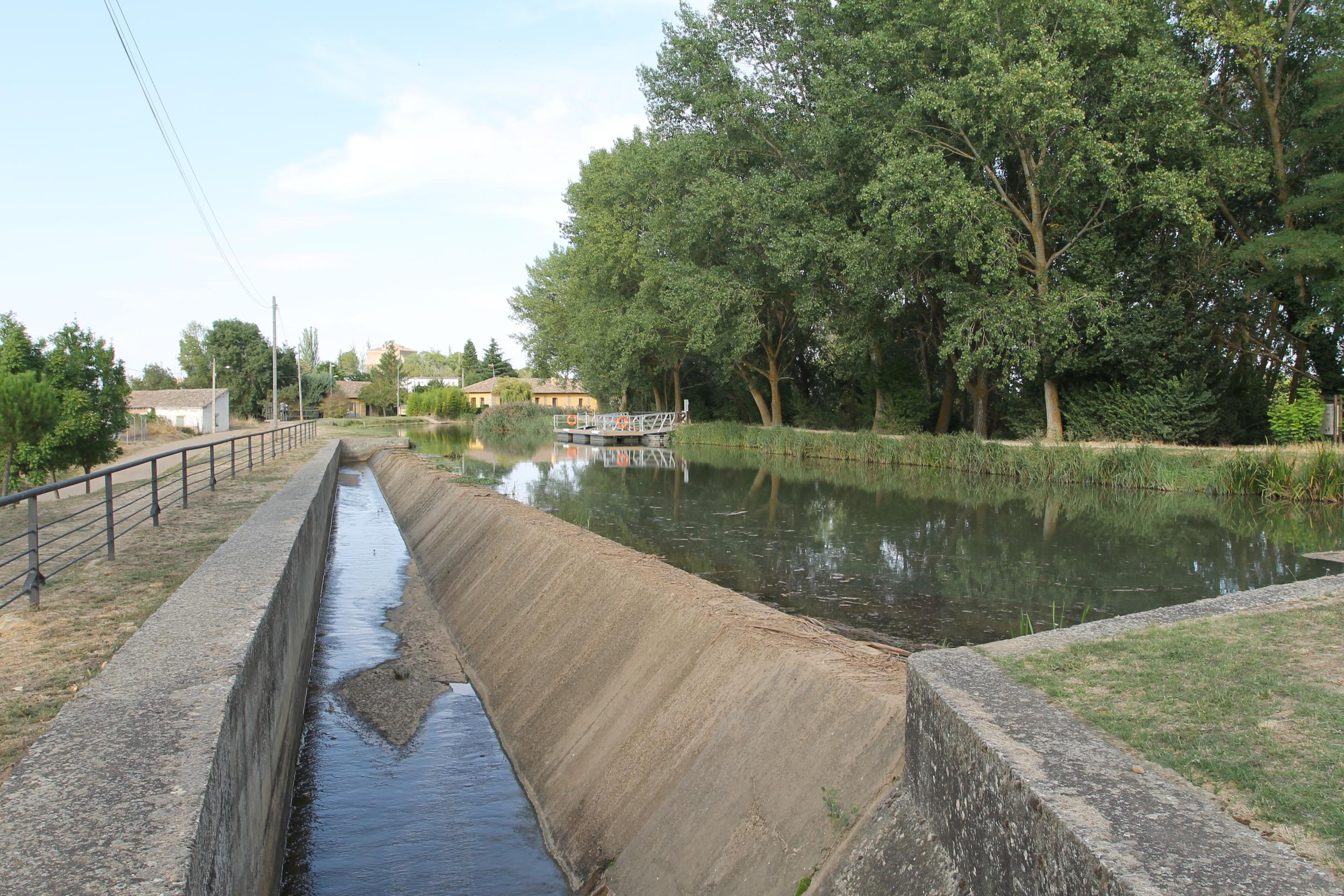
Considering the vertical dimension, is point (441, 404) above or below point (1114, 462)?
above

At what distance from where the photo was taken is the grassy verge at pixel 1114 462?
66.2 feet

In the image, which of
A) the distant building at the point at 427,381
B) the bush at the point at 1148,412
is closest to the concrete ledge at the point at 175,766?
the bush at the point at 1148,412

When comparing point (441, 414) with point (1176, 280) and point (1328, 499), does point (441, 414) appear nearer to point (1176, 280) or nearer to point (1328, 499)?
point (1176, 280)

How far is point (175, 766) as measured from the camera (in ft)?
11.6

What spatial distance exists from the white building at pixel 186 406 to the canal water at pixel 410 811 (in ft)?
201

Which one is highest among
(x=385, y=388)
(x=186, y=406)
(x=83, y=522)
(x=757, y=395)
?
(x=385, y=388)

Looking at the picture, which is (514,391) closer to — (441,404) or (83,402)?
(441,404)

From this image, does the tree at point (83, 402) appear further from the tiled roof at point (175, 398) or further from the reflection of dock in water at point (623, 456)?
the tiled roof at point (175, 398)

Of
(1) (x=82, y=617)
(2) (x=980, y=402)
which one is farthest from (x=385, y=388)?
(1) (x=82, y=617)

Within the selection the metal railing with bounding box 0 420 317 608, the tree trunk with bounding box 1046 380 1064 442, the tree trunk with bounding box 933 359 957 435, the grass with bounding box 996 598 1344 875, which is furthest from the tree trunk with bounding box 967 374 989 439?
the grass with bounding box 996 598 1344 875

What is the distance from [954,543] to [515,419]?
2289 inches

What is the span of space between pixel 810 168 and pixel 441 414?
221 feet

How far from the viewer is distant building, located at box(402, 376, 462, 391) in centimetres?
13112

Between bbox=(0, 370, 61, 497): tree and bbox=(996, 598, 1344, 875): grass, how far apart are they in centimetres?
2618
